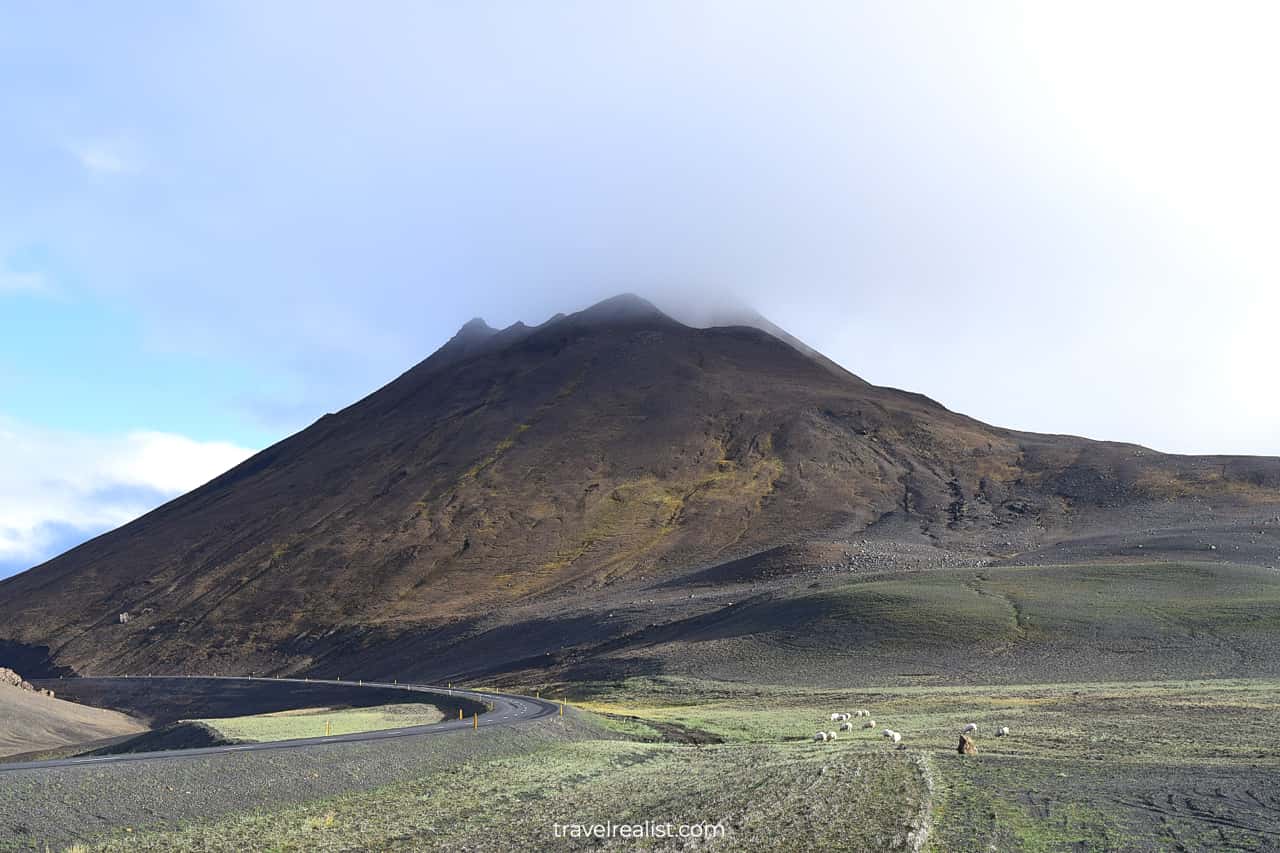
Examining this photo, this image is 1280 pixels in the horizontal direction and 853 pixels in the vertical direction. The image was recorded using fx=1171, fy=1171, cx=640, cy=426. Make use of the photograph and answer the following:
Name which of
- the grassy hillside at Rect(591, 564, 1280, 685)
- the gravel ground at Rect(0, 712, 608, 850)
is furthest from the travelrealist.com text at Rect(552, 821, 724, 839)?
the grassy hillside at Rect(591, 564, 1280, 685)

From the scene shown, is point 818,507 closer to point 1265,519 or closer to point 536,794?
point 1265,519

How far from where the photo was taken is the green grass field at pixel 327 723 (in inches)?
1535

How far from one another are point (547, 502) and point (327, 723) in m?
92.9

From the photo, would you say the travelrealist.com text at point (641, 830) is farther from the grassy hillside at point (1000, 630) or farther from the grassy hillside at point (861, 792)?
the grassy hillside at point (1000, 630)

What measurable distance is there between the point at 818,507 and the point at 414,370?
93.8m

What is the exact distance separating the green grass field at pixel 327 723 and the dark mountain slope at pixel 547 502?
37260 mm

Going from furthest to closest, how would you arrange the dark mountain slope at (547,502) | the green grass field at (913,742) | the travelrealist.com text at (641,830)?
the dark mountain slope at (547,502) → the green grass field at (913,742) → the travelrealist.com text at (641,830)

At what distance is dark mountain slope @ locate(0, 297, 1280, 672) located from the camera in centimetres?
11756

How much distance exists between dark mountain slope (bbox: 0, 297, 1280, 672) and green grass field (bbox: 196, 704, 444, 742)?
37260mm

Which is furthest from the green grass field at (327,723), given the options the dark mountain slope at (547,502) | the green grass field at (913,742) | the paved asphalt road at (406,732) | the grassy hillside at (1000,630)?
the dark mountain slope at (547,502)

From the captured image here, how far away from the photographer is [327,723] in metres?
43.5

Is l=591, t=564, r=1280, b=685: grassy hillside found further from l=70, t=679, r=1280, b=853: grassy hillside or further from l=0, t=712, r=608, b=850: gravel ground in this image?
l=0, t=712, r=608, b=850: gravel ground

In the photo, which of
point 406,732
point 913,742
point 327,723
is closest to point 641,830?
point 913,742

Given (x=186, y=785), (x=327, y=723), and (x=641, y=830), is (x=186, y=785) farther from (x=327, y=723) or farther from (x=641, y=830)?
(x=327, y=723)
